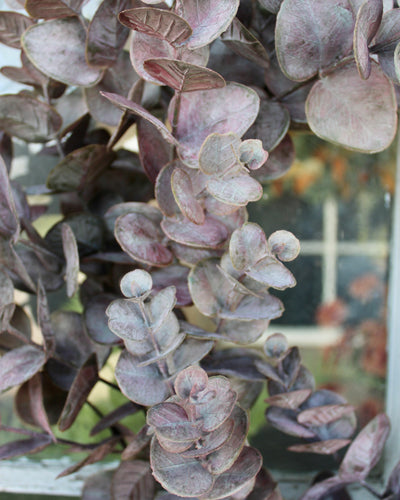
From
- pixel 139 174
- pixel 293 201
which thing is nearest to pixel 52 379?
pixel 139 174

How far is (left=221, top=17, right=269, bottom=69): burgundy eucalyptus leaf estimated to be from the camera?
1.03 feet

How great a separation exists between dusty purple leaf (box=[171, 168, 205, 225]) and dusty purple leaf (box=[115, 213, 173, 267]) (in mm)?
51

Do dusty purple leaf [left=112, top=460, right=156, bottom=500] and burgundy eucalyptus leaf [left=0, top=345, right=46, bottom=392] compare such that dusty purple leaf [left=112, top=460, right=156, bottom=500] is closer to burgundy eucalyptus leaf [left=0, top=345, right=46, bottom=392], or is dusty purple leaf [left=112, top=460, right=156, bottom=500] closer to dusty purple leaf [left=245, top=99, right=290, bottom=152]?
burgundy eucalyptus leaf [left=0, top=345, right=46, bottom=392]

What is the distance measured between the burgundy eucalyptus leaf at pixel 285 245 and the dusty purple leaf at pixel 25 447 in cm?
26

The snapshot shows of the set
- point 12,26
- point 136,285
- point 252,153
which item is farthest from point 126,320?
point 12,26

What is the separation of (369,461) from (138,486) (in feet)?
0.62

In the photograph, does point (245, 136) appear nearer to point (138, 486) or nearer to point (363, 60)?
point (363, 60)

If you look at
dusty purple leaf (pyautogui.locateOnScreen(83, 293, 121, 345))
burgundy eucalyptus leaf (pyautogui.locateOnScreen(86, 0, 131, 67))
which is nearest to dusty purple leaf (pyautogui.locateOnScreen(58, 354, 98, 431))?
dusty purple leaf (pyautogui.locateOnScreen(83, 293, 121, 345))

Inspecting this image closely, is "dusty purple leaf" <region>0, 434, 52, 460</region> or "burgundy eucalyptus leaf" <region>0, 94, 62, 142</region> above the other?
"burgundy eucalyptus leaf" <region>0, 94, 62, 142</region>

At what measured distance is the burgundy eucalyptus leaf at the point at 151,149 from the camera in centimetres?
35

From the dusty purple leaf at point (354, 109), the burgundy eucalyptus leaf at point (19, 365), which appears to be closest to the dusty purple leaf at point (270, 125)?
the dusty purple leaf at point (354, 109)

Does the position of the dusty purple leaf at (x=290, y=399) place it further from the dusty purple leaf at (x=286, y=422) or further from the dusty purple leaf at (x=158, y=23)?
the dusty purple leaf at (x=158, y=23)

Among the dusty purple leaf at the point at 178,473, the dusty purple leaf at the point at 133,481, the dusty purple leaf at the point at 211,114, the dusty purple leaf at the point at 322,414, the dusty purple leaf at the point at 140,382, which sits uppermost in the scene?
the dusty purple leaf at the point at 211,114

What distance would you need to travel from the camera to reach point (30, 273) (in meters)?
0.39
